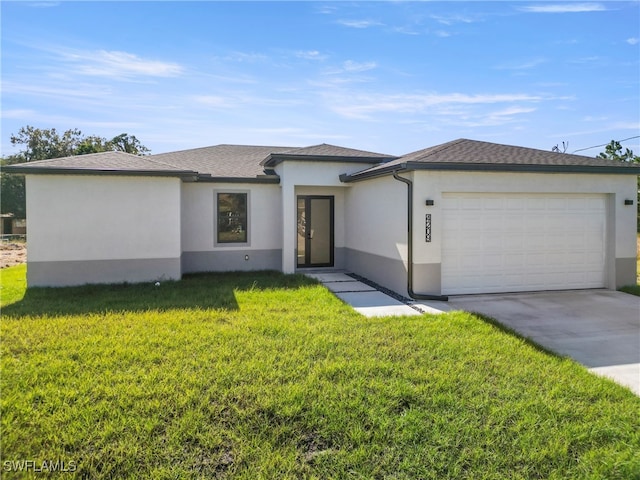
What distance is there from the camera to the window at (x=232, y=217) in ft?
44.3

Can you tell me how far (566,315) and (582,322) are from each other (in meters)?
0.49

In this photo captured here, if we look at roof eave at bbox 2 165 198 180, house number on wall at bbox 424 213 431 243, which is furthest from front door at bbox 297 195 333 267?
house number on wall at bbox 424 213 431 243

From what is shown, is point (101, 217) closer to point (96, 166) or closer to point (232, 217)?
point (96, 166)

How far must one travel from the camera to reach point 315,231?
1461 cm

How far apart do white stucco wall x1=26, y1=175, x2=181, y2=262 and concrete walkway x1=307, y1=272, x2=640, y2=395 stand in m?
5.08

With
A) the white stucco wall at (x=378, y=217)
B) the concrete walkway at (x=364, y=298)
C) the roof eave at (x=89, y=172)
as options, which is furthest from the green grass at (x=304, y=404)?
the roof eave at (x=89, y=172)

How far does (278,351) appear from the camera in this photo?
18.9ft

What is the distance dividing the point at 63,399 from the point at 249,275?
8.34 m

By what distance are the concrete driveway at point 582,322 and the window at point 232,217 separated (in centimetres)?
744

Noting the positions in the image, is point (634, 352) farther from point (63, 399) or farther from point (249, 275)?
point (249, 275)

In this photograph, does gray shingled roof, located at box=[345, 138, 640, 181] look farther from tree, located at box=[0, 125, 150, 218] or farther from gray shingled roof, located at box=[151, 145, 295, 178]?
tree, located at box=[0, 125, 150, 218]

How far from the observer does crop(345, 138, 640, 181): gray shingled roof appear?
9.41 m

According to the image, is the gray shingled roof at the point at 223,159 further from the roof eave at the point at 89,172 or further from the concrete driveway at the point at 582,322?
the concrete driveway at the point at 582,322

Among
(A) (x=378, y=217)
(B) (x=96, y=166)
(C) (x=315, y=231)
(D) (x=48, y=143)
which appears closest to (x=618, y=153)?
(C) (x=315, y=231)
